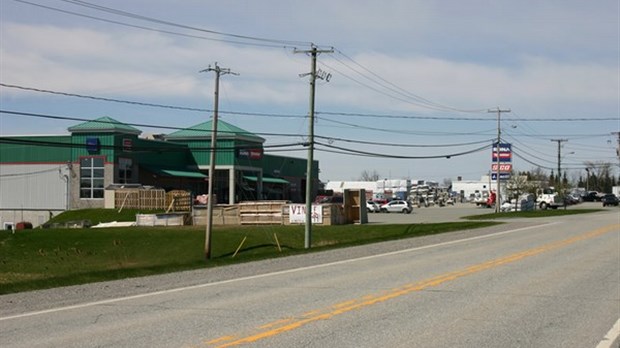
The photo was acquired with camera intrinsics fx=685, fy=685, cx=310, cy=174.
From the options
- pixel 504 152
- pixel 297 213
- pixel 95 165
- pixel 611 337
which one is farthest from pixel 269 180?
pixel 611 337

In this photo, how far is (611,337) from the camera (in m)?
8.98

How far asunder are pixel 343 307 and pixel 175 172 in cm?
6432

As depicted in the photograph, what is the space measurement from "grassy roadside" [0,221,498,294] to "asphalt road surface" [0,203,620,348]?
1351cm

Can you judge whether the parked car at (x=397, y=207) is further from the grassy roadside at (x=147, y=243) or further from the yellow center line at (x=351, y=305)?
the yellow center line at (x=351, y=305)

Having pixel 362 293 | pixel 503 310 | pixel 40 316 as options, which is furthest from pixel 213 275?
pixel 503 310

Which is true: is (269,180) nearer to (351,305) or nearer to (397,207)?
(397,207)

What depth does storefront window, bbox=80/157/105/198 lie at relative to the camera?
68.4 metres

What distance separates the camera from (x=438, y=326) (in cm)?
948

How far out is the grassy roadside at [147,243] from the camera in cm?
3309

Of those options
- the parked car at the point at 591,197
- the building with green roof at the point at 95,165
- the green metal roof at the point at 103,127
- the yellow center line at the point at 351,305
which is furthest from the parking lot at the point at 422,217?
the parked car at the point at 591,197

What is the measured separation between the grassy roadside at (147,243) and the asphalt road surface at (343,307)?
44.3 ft

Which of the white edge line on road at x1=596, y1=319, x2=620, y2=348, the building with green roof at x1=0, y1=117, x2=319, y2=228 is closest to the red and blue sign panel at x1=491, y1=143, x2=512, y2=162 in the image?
the building with green roof at x1=0, y1=117, x2=319, y2=228

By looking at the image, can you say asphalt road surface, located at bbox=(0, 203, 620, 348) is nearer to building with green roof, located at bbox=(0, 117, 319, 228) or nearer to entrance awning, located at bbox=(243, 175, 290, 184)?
building with green roof, located at bbox=(0, 117, 319, 228)

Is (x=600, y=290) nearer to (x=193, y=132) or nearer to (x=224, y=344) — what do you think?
(x=224, y=344)
